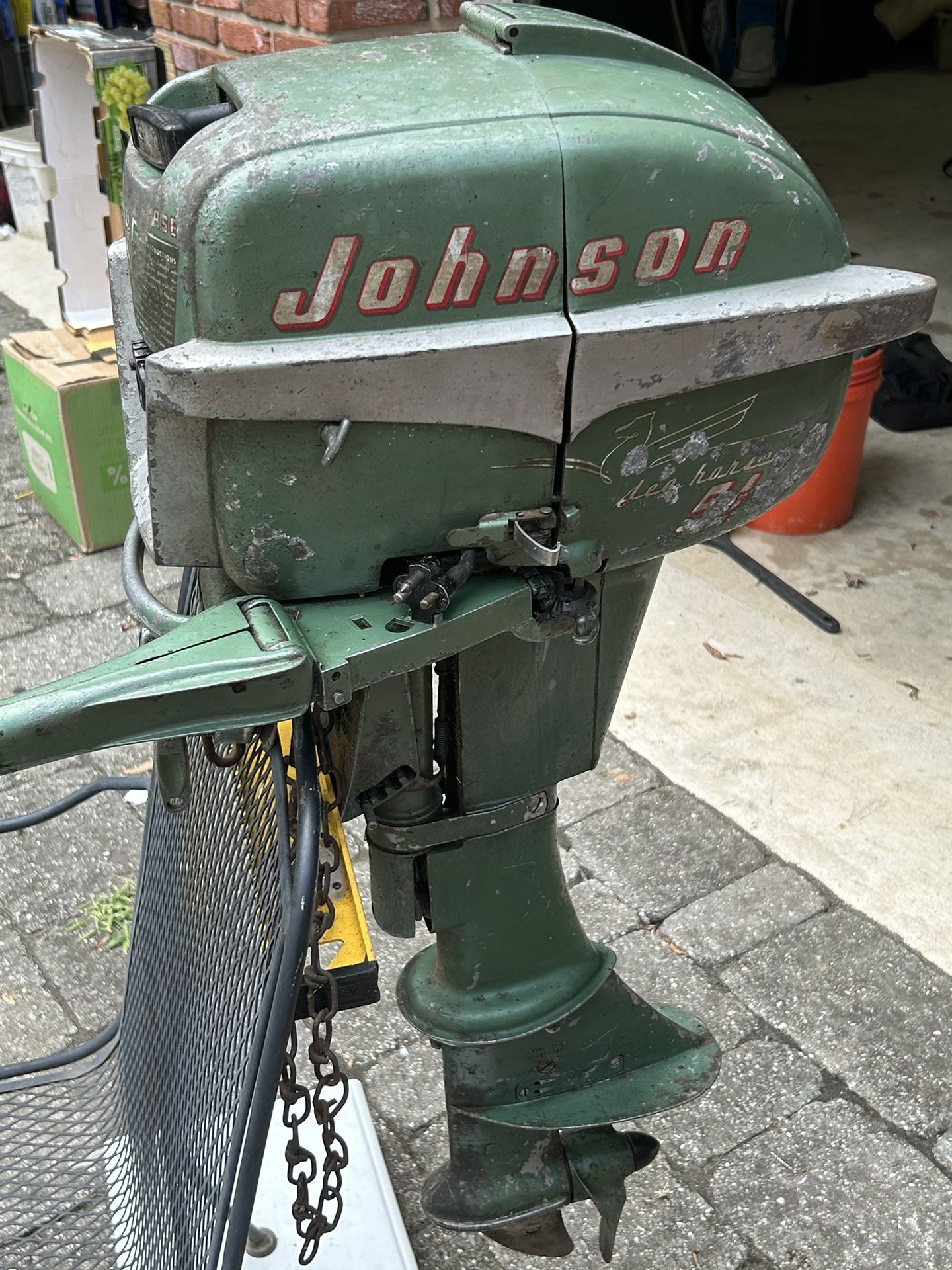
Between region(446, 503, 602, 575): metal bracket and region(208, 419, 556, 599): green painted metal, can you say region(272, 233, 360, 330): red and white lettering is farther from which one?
region(446, 503, 602, 575): metal bracket

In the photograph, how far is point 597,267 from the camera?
3.28 ft

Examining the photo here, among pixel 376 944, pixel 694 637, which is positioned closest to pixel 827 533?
pixel 694 637

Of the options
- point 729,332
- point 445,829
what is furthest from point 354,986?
point 729,332

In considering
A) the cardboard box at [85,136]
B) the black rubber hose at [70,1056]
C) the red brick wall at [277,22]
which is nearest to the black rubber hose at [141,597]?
the black rubber hose at [70,1056]

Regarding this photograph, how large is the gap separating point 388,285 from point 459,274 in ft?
0.18

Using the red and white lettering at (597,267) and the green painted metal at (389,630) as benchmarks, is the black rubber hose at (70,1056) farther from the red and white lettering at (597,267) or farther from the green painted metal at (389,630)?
the red and white lettering at (597,267)

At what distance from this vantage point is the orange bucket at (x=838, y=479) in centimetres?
333

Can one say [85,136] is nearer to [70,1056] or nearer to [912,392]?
[912,392]

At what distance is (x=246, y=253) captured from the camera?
36.5 inches

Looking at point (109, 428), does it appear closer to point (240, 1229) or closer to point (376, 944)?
point (376, 944)

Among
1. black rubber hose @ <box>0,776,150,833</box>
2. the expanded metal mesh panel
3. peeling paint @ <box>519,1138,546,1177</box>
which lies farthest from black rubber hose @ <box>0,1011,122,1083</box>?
peeling paint @ <box>519,1138,546,1177</box>

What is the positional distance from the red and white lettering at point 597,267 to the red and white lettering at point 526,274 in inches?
0.9

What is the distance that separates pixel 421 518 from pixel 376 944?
1501 mm

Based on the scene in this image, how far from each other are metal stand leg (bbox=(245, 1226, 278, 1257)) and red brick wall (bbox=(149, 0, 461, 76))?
244 centimetres
